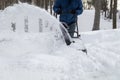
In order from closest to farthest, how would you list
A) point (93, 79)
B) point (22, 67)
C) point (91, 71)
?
point (22, 67) → point (93, 79) → point (91, 71)

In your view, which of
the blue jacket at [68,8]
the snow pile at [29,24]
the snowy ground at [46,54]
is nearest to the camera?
the snowy ground at [46,54]

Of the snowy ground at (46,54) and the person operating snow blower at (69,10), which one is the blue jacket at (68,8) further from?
the snowy ground at (46,54)

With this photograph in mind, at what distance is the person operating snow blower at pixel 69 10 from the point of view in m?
10.9

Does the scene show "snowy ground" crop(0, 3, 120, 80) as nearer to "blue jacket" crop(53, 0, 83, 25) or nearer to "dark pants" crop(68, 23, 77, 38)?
"dark pants" crop(68, 23, 77, 38)

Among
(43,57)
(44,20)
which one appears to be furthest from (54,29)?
(43,57)

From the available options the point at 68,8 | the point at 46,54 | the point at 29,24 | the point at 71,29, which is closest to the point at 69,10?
the point at 68,8

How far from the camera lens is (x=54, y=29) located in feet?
32.7

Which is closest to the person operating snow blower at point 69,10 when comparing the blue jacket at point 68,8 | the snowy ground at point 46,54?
the blue jacket at point 68,8

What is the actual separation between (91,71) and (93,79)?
546 mm

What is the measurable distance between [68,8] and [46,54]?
3.09 m

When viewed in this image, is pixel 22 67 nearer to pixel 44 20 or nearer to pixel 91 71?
pixel 91 71

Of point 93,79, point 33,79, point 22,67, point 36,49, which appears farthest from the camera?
point 36,49

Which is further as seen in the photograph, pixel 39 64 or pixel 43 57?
pixel 43 57

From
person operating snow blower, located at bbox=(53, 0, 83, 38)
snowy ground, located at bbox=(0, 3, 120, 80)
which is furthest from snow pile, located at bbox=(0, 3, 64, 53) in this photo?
person operating snow blower, located at bbox=(53, 0, 83, 38)
